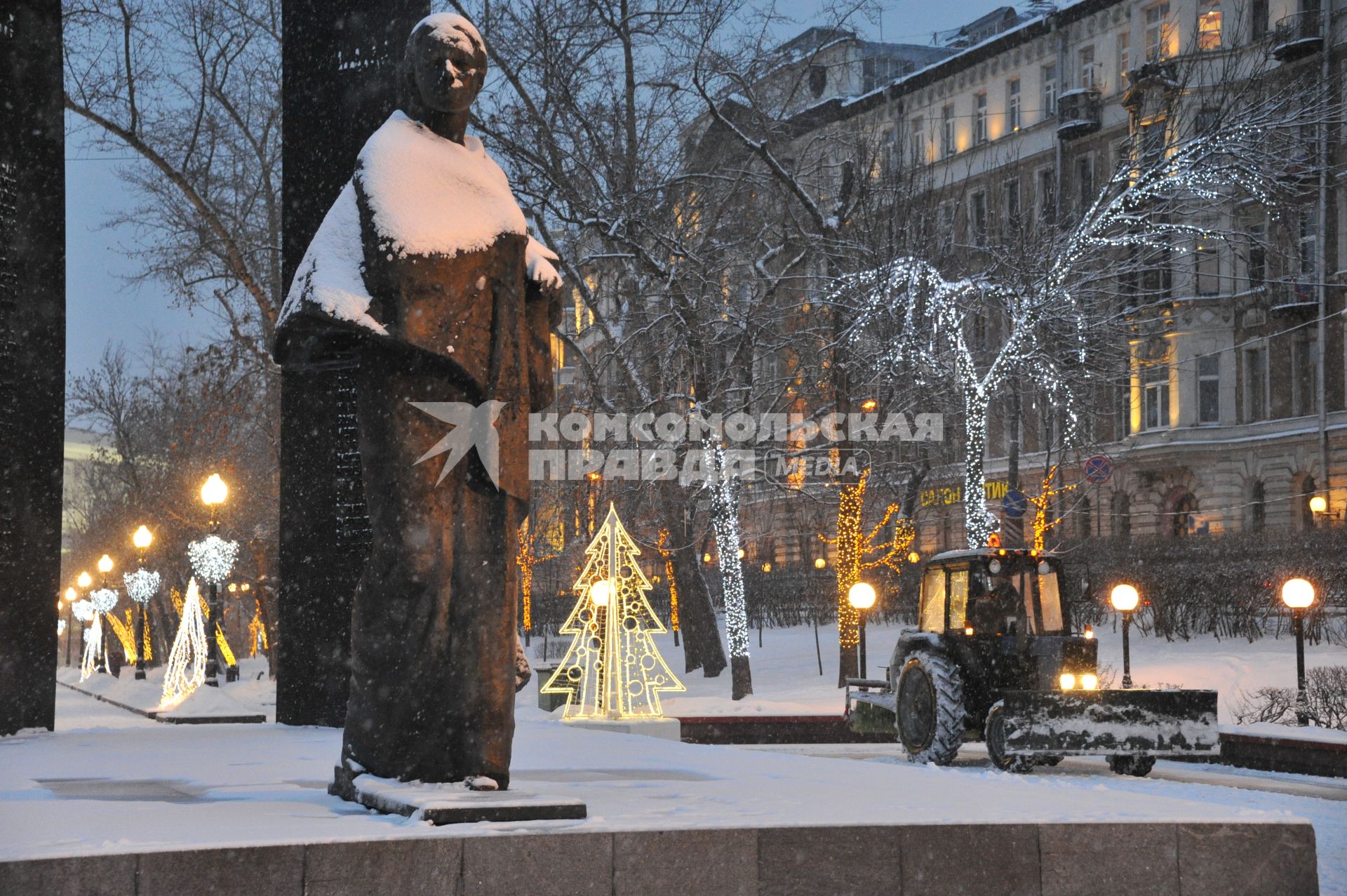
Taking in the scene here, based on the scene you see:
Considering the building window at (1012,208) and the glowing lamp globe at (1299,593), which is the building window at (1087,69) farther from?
the glowing lamp globe at (1299,593)

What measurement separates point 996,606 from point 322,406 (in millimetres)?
8137

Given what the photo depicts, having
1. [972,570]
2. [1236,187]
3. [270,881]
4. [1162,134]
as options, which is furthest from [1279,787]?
[1236,187]

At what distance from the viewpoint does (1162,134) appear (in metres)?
26.7

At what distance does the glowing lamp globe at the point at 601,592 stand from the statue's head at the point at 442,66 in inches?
532

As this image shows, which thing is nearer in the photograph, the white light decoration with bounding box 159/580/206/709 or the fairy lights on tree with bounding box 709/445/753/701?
Result: the white light decoration with bounding box 159/580/206/709

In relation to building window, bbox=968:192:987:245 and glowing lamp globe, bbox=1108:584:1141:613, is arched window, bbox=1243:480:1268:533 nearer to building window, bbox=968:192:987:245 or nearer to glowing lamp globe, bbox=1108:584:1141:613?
building window, bbox=968:192:987:245

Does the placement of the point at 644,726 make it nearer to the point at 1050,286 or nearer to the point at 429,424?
the point at 1050,286

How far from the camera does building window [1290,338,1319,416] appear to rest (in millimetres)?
46969

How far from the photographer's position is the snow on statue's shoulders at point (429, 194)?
6.68 meters

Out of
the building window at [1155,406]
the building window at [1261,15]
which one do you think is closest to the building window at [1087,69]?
the building window at [1261,15]

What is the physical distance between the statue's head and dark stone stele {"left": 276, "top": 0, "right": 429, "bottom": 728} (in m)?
5.34

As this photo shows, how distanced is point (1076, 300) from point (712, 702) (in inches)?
368

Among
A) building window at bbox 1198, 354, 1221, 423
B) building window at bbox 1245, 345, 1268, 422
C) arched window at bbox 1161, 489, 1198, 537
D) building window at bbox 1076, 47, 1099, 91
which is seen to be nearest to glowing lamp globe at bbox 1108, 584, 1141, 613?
arched window at bbox 1161, 489, 1198, 537

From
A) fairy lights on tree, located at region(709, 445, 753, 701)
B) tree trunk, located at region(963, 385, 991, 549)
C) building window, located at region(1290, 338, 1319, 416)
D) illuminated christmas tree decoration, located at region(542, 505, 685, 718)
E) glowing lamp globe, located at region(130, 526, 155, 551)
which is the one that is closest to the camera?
illuminated christmas tree decoration, located at region(542, 505, 685, 718)
